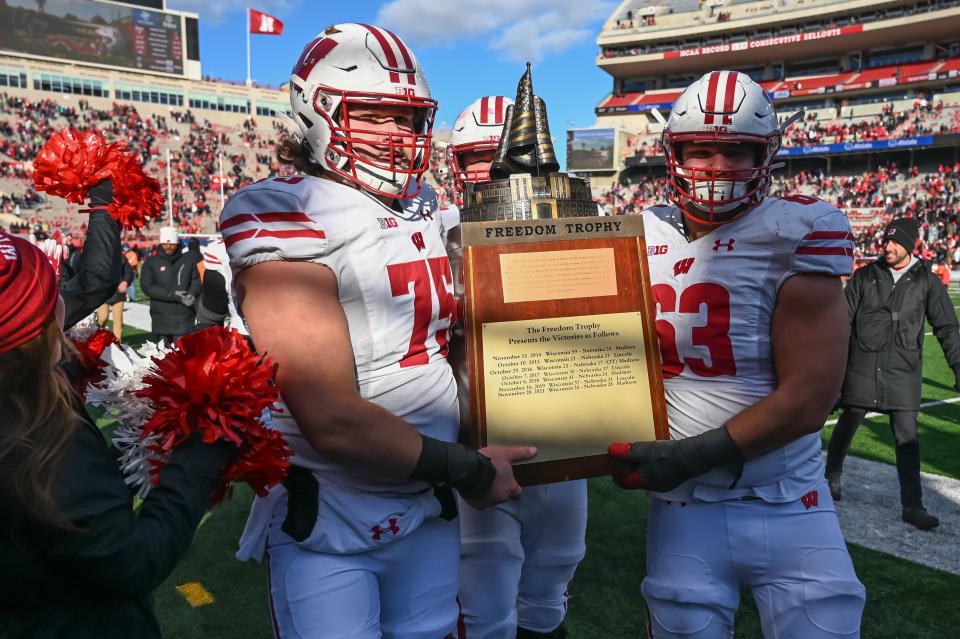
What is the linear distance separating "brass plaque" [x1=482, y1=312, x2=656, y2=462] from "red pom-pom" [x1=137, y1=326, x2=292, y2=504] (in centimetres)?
64

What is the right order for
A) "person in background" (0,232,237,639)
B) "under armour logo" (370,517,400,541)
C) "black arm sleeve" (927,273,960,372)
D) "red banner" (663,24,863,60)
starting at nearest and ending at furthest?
"person in background" (0,232,237,639), "under armour logo" (370,517,400,541), "black arm sleeve" (927,273,960,372), "red banner" (663,24,863,60)

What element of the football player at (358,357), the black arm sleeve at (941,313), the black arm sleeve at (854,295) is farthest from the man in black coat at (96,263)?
the black arm sleeve at (941,313)

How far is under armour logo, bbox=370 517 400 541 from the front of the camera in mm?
1848

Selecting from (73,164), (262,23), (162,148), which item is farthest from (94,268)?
(262,23)

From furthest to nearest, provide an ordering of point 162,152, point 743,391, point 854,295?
point 162,152 < point 854,295 < point 743,391

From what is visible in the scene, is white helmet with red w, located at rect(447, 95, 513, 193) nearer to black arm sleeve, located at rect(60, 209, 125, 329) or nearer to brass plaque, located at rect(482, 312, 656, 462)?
black arm sleeve, located at rect(60, 209, 125, 329)

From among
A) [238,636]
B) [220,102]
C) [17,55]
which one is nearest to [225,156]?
[220,102]

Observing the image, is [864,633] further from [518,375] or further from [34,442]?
[34,442]

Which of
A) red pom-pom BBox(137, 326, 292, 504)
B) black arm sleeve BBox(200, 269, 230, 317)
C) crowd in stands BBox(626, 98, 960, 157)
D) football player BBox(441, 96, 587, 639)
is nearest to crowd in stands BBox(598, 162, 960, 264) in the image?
crowd in stands BBox(626, 98, 960, 157)

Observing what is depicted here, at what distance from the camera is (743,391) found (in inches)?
85.7

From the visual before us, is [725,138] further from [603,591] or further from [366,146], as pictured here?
[603,591]

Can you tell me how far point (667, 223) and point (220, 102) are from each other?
5432cm

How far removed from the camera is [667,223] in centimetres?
242

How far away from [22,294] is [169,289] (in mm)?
7520
